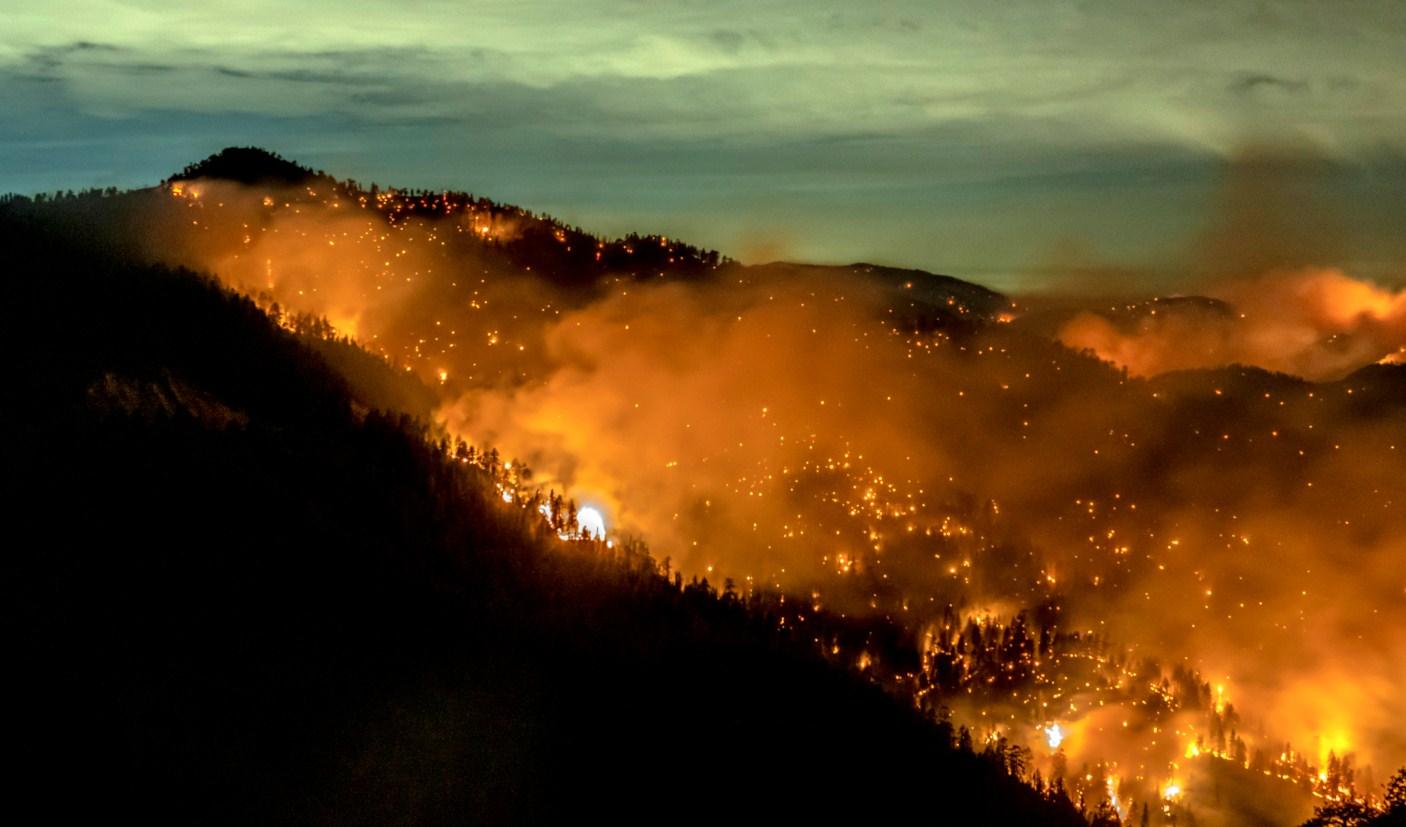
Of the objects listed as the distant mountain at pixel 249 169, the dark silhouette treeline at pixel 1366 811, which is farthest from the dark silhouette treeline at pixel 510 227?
the dark silhouette treeline at pixel 1366 811

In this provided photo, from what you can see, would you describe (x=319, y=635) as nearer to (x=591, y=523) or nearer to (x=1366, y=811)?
(x=1366, y=811)

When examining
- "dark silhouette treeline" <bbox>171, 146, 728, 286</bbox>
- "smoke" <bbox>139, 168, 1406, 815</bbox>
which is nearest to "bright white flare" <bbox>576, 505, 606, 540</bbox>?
"smoke" <bbox>139, 168, 1406, 815</bbox>

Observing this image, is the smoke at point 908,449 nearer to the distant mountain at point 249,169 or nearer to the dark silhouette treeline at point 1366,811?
the distant mountain at point 249,169

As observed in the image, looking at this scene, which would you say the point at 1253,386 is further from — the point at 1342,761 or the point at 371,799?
the point at 371,799

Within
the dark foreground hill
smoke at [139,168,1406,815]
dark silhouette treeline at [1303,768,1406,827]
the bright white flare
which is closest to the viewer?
dark silhouette treeline at [1303,768,1406,827]

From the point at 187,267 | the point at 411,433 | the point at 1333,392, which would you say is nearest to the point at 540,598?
the point at 411,433

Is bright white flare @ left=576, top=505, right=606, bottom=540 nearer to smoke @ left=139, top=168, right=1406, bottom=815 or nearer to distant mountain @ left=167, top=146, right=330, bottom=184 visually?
smoke @ left=139, top=168, right=1406, bottom=815
